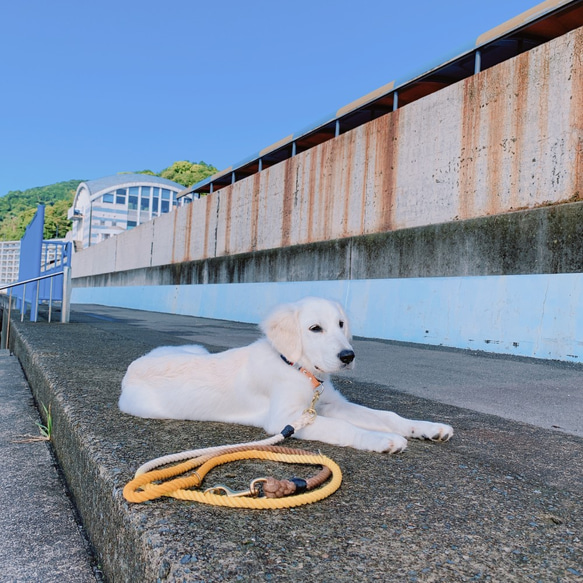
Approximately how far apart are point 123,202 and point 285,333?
217ft

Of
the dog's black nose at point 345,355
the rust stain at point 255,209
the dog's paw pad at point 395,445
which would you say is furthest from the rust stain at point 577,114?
the rust stain at point 255,209

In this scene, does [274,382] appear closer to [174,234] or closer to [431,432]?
[431,432]

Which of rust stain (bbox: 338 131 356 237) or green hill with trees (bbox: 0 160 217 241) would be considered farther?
green hill with trees (bbox: 0 160 217 241)

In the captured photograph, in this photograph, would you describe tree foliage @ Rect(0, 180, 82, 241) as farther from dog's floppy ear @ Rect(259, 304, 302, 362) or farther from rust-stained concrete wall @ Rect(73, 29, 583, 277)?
dog's floppy ear @ Rect(259, 304, 302, 362)

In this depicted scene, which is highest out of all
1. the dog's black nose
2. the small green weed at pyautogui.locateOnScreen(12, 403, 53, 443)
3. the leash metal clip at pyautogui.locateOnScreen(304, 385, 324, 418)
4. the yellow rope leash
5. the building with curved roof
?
the building with curved roof

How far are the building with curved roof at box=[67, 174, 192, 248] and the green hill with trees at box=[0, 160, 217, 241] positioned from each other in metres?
22.9

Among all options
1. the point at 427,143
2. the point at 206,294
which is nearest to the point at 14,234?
the point at 206,294

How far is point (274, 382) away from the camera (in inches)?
108

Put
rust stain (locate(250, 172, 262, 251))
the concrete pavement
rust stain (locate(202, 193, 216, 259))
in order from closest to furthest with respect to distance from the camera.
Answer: the concrete pavement → rust stain (locate(250, 172, 262, 251)) → rust stain (locate(202, 193, 216, 259))

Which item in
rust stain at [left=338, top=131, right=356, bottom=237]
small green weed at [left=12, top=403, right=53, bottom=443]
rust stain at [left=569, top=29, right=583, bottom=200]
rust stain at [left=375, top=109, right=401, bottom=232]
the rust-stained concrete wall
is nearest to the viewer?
small green weed at [left=12, top=403, right=53, bottom=443]

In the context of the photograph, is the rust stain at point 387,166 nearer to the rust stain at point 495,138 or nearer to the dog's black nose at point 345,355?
the rust stain at point 495,138

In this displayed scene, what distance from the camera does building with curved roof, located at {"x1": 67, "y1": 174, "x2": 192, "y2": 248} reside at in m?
Answer: 62.9

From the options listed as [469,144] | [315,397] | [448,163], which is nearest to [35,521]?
[315,397]

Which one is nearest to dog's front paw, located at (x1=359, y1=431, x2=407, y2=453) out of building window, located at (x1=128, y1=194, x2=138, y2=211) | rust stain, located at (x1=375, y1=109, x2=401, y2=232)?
rust stain, located at (x1=375, y1=109, x2=401, y2=232)
